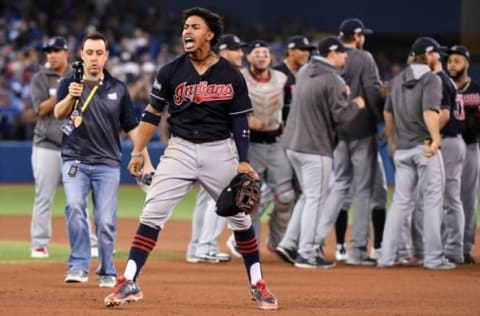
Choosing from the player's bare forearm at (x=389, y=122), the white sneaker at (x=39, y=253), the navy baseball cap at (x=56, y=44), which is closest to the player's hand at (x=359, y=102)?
the player's bare forearm at (x=389, y=122)

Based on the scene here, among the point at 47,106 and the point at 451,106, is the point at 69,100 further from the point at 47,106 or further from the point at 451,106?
the point at 451,106

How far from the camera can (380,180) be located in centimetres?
1238

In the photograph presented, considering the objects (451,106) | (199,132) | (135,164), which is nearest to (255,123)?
(451,106)

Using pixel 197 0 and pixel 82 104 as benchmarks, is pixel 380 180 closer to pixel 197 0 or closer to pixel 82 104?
pixel 82 104

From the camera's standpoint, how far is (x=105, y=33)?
103 ft

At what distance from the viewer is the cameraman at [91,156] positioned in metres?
9.92

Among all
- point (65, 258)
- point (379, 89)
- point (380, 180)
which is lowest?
point (65, 258)

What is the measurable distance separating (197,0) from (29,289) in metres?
24.5

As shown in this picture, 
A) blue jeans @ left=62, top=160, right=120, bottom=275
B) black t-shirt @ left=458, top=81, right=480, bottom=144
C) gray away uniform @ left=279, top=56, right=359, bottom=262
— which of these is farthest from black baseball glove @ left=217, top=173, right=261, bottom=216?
black t-shirt @ left=458, top=81, right=480, bottom=144

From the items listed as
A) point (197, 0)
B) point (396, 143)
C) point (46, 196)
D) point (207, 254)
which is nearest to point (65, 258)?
point (46, 196)

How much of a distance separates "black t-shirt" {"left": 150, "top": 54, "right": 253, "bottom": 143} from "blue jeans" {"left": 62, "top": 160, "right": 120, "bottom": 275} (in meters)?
1.67

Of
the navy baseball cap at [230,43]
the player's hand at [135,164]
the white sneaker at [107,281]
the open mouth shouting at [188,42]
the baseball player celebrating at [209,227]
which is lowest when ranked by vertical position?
the baseball player celebrating at [209,227]

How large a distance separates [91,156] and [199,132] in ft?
5.95

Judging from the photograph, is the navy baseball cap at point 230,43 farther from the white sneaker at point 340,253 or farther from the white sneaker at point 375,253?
the white sneaker at point 375,253
